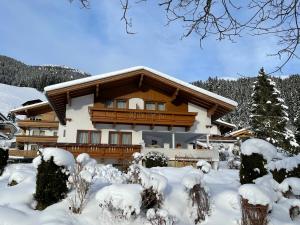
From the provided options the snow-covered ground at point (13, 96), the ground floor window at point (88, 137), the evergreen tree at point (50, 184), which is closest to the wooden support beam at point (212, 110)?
the ground floor window at point (88, 137)

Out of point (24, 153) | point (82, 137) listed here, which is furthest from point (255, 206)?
point (24, 153)

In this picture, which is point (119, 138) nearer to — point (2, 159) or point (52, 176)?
point (2, 159)

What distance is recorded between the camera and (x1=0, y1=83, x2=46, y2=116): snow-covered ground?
117 m

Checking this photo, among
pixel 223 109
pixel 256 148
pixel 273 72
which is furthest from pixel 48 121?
pixel 273 72

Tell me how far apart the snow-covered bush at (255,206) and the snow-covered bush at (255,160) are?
3.76 metres

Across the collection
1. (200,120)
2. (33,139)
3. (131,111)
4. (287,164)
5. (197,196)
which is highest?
(131,111)

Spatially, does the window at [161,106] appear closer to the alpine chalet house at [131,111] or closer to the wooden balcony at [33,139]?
the alpine chalet house at [131,111]

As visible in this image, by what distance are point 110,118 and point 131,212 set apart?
1754cm

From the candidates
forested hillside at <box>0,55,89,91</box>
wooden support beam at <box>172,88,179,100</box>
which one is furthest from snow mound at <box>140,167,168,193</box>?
forested hillside at <box>0,55,89,91</box>

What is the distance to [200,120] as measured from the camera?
2781cm

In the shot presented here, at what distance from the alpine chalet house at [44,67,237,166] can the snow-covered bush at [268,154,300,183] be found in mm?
11240

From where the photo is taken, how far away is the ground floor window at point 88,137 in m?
26.0

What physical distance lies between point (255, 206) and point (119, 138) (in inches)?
735

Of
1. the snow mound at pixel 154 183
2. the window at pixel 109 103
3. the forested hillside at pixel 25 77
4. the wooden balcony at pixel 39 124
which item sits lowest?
the snow mound at pixel 154 183
